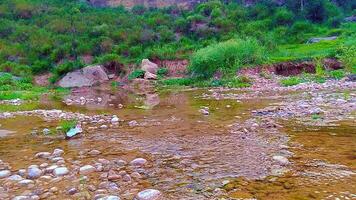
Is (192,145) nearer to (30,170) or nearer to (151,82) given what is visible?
(30,170)

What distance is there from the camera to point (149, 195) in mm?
6621

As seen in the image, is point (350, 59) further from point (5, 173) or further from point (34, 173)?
point (5, 173)

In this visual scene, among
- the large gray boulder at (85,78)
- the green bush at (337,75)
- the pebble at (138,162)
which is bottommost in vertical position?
the large gray boulder at (85,78)

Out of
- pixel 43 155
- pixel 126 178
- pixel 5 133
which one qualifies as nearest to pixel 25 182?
pixel 126 178

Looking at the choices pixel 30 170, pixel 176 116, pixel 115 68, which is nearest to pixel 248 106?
pixel 176 116

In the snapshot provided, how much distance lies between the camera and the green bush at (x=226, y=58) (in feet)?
113

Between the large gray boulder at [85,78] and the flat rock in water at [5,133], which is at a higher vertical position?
the flat rock in water at [5,133]

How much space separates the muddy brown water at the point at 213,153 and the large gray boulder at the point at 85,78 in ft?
96.7

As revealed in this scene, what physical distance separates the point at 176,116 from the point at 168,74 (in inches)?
1149

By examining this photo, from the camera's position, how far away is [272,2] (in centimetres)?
6638

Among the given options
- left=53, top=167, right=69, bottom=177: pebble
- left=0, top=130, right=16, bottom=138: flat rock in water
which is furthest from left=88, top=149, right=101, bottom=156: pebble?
left=0, top=130, right=16, bottom=138: flat rock in water

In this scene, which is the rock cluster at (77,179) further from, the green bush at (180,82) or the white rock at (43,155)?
the green bush at (180,82)

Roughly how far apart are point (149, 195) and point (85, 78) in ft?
130

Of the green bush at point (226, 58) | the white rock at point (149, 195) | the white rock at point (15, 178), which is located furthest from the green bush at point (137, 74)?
the white rock at point (149, 195)
